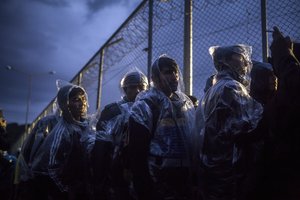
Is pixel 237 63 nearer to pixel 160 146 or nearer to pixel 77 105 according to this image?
pixel 160 146

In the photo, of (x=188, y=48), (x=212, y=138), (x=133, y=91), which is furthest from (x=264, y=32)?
(x=133, y=91)

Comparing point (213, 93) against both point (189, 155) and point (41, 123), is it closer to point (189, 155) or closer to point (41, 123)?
point (189, 155)

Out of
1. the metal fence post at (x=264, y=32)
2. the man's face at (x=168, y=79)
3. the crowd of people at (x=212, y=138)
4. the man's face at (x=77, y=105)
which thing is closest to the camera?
the crowd of people at (x=212, y=138)

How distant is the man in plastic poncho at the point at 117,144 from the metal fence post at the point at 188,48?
1.62ft

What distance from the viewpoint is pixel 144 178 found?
95.7 inches

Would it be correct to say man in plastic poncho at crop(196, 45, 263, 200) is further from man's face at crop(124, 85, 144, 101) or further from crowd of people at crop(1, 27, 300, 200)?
man's face at crop(124, 85, 144, 101)

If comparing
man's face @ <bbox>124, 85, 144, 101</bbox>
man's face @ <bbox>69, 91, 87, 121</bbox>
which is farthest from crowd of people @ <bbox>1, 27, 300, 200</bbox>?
man's face @ <bbox>69, 91, 87, 121</bbox>

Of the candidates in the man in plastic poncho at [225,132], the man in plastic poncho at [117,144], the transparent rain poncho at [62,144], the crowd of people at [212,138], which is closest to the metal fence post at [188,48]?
the crowd of people at [212,138]

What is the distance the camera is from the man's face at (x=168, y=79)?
2875 millimetres

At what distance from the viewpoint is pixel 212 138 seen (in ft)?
8.10

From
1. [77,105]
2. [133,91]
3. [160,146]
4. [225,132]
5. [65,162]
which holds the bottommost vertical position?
[65,162]

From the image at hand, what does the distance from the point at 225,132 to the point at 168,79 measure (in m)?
0.77

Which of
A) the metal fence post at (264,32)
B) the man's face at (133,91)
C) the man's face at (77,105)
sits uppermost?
the metal fence post at (264,32)

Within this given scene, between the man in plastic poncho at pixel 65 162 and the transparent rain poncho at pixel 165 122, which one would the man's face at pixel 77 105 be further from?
the transparent rain poncho at pixel 165 122
